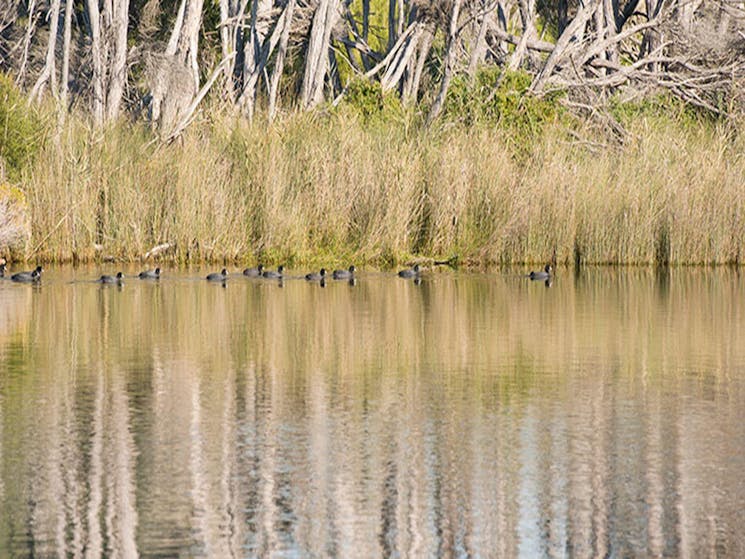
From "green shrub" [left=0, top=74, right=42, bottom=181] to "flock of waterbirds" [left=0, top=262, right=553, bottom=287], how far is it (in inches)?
85.7

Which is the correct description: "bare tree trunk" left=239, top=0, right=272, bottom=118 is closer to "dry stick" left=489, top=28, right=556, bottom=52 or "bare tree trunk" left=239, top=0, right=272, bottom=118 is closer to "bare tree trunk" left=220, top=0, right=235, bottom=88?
"bare tree trunk" left=220, top=0, right=235, bottom=88

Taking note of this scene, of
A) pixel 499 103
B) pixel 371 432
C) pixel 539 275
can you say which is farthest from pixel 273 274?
pixel 371 432

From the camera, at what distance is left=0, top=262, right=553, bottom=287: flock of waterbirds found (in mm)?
19188

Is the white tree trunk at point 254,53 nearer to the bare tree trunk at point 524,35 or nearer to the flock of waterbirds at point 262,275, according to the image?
the bare tree trunk at point 524,35

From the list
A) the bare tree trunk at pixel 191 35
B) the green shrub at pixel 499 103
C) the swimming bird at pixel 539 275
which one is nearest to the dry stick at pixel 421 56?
the green shrub at pixel 499 103

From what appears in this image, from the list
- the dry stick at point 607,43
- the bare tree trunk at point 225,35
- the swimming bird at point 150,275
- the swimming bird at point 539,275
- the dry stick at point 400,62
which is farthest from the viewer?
the dry stick at point 607,43

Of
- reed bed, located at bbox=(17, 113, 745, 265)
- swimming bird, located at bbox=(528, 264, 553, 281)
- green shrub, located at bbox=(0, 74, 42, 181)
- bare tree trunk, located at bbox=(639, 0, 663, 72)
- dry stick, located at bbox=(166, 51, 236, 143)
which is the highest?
bare tree trunk, located at bbox=(639, 0, 663, 72)

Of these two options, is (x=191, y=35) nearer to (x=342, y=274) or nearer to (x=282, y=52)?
(x=282, y=52)

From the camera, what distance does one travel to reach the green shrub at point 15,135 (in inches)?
898

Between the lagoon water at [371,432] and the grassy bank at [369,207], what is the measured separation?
20.7 ft

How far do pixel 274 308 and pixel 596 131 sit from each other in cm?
1428

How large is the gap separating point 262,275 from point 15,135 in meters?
4.90

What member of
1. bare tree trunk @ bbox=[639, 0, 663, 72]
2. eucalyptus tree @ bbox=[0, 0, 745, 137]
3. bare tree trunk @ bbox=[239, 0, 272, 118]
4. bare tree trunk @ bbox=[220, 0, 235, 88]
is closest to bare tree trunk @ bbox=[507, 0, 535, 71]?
eucalyptus tree @ bbox=[0, 0, 745, 137]

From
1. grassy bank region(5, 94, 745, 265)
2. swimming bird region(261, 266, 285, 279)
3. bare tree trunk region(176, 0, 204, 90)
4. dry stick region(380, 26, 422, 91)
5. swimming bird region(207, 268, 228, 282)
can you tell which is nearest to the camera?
swimming bird region(207, 268, 228, 282)
